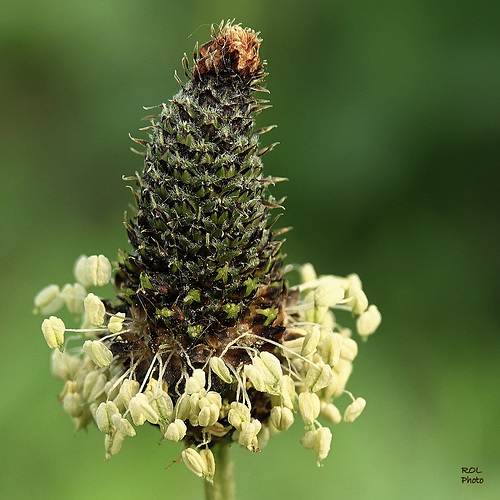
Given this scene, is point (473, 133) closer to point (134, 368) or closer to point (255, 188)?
point (255, 188)

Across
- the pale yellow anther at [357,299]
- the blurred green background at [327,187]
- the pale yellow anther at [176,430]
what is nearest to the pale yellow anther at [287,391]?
the pale yellow anther at [176,430]

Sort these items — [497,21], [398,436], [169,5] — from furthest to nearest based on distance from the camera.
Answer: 1. [169,5]
2. [497,21]
3. [398,436]

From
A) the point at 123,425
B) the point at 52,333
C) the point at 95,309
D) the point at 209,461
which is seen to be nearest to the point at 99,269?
the point at 95,309

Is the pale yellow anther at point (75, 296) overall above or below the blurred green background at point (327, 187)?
below

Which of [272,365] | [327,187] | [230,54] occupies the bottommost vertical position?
[272,365]

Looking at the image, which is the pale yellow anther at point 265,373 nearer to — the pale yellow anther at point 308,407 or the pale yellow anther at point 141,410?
the pale yellow anther at point 308,407

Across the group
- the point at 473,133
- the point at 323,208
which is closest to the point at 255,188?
the point at 323,208

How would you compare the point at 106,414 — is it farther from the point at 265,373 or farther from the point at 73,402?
the point at 265,373
